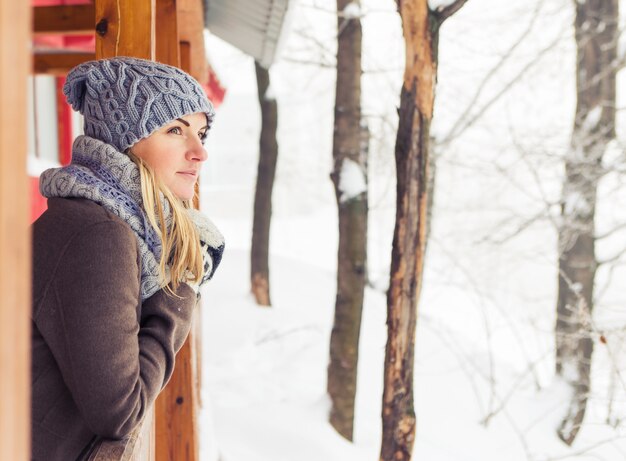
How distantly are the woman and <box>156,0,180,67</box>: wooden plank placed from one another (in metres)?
1.35

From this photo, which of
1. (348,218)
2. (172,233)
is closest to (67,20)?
(348,218)

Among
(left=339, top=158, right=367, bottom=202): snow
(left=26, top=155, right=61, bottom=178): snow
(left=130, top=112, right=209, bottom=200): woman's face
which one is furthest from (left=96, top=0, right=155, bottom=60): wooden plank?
(left=26, top=155, right=61, bottom=178): snow

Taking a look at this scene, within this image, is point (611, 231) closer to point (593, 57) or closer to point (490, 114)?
point (593, 57)

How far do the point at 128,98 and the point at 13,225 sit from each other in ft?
3.99

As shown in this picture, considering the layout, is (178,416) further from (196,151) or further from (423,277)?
(423,277)

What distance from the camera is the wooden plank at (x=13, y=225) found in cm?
→ 63

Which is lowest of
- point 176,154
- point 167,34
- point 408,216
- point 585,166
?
point 585,166

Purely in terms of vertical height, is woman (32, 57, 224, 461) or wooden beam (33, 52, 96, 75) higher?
wooden beam (33, 52, 96, 75)

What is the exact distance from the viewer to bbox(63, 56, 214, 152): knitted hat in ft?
5.93

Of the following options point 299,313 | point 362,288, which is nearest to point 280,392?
point 362,288

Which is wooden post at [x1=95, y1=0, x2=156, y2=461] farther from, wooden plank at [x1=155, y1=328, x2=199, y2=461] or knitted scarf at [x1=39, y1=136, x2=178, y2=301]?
wooden plank at [x1=155, y1=328, x2=199, y2=461]

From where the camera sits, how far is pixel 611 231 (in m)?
8.21

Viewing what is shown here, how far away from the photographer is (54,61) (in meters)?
6.64

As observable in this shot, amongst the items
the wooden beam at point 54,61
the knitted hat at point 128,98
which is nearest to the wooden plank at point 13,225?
the knitted hat at point 128,98
